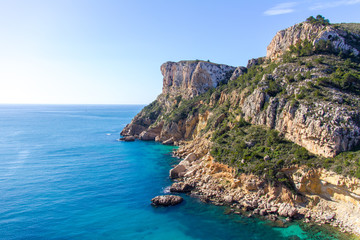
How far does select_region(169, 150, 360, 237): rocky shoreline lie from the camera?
2947cm

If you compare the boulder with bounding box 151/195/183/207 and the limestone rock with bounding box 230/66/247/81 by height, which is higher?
the limestone rock with bounding box 230/66/247/81

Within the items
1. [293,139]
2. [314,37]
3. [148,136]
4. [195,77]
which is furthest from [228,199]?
[195,77]

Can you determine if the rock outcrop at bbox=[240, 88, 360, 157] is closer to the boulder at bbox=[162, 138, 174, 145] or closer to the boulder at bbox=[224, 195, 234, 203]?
the boulder at bbox=[224, 195, 234, 203]

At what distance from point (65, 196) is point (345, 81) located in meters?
52.2

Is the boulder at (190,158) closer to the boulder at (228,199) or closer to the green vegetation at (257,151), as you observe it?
the green vegetation at (257,151)

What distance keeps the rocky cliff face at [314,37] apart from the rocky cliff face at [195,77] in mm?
29109

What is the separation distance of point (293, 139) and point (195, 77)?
2333 inches

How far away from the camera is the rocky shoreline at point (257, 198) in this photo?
2947cm

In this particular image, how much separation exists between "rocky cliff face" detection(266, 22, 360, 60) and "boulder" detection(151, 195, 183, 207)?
158 ft

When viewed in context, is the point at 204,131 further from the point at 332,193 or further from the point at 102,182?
the point at 332,193

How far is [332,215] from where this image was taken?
97.0 ft

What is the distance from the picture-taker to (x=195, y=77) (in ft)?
307

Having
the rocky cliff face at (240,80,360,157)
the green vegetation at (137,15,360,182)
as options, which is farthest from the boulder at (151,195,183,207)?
the rocky cliff face at (240,80,360,157)

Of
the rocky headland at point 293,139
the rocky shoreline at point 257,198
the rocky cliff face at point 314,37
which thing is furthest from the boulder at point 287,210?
the rocky cliff face at point 314,37
